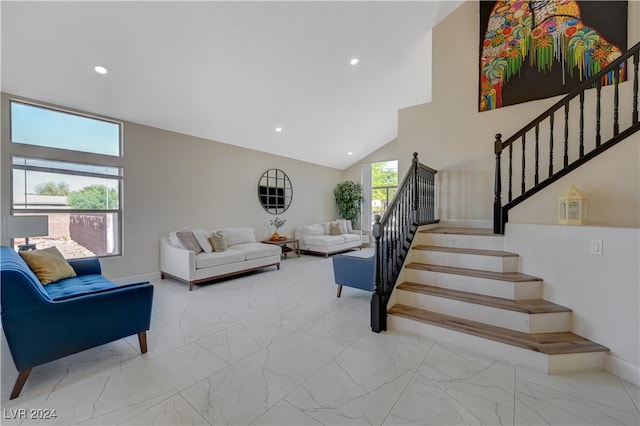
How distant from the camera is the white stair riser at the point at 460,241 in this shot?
9.43ft

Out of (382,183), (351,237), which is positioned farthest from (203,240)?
(382,183)

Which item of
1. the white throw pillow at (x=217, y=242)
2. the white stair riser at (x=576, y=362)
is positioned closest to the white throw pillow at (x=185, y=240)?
the white throw pillow at (x=217, y=242)

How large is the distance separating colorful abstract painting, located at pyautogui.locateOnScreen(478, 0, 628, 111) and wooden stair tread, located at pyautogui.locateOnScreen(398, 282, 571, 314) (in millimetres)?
2772

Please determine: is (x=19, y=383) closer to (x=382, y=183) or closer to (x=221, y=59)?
(x=221, y=59)

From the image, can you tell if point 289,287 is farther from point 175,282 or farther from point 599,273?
point 599,273

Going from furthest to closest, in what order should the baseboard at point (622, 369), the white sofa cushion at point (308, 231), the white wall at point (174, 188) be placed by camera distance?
the white sofa cushion at point (308, 231), the white wall at point (174, 188), the baseboard at point (622, 369)

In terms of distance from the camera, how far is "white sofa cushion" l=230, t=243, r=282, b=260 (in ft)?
15.9

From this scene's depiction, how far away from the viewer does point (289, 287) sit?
411cm

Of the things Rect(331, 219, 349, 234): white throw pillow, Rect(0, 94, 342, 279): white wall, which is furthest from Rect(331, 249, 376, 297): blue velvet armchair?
Rect(331, 219, 349, 234): white throw pillow

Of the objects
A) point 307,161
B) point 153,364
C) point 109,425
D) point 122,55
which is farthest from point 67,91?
point 307,161

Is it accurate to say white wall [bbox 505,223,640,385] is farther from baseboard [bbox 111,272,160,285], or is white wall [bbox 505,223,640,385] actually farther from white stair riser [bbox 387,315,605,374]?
baseboard [bbox 111,272,160,285]

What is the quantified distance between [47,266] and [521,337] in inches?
179

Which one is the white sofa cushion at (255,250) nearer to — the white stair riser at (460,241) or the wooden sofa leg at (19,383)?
the white stair riser at (460,241)

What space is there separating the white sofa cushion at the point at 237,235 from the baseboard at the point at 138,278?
4.24ft
